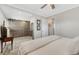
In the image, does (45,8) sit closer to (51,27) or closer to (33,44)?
(51,27)

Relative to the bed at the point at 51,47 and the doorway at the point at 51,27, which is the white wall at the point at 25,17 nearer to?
the doorway at the point at 51,27

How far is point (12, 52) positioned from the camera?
65.1 inches

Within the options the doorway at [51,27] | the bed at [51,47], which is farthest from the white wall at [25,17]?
the bed at [51,47]

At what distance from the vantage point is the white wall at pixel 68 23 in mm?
1621

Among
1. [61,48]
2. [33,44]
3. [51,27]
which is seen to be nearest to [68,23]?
[51,27]

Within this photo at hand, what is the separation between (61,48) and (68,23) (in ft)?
1.36

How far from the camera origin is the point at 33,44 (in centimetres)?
164

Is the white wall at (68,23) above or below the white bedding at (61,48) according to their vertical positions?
above

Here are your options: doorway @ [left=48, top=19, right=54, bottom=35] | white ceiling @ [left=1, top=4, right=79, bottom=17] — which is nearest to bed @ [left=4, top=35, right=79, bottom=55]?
doorway @ [left=48, top=19, right=54, bottom=35]

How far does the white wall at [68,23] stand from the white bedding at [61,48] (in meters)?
0.11

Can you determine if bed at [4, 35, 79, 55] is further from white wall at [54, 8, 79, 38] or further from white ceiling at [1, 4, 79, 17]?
white ceiling at [1, 4, 79, 17]

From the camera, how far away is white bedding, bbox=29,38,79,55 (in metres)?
1.58

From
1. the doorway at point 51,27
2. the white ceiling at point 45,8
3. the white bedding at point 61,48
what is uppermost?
the white ceiling at point 45,8
